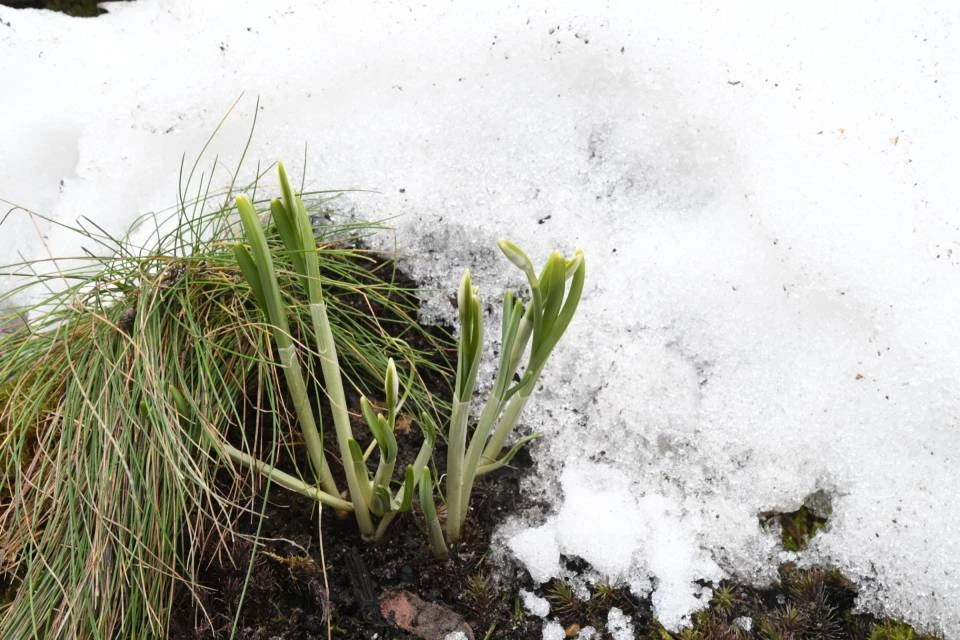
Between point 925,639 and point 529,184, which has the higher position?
point 529,184

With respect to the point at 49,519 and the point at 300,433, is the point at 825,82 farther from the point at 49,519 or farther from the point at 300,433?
the point at 49,519

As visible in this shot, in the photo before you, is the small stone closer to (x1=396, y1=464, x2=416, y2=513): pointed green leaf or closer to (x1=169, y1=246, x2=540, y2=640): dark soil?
(x1=169, y1=246, x2=540, y2=640): dark soil

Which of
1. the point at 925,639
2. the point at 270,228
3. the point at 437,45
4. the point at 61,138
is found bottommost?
the point at 925,639

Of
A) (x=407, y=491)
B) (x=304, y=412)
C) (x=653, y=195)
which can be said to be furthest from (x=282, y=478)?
(x=653, y=195)

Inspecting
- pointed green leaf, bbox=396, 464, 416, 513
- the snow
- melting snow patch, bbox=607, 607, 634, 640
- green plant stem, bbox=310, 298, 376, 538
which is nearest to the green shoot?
pointed green leaf, bbox=396, 464, 416, 513

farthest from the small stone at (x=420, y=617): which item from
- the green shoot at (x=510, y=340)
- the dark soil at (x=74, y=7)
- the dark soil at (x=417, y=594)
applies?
the dark soil at (x=74, y=7)

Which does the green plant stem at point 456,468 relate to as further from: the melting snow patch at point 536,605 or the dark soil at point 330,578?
the melting snow patch at point 536,605

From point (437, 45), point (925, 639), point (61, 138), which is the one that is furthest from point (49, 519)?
point (925, 639)
